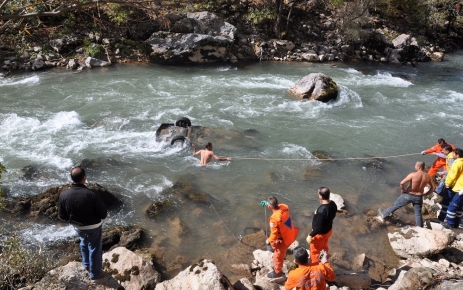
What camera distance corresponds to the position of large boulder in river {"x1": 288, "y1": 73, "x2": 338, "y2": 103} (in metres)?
15.2

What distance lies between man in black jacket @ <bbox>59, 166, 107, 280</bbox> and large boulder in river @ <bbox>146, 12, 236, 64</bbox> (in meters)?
16.7

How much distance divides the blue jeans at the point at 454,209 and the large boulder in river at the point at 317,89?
811cm

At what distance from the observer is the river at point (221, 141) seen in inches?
328

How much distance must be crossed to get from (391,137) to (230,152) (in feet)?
Result: 19.2

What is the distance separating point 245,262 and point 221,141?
555 centimetres

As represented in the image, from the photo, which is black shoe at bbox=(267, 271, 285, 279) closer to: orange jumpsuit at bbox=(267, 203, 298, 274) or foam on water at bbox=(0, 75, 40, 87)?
orange jumpsuit at bbox=(267, 203, 298, 274)

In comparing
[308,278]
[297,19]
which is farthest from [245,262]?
[297,19]

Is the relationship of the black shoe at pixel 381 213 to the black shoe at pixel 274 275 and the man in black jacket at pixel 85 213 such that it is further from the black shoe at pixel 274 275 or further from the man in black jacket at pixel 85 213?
the man in black jacket at pixel 85 213

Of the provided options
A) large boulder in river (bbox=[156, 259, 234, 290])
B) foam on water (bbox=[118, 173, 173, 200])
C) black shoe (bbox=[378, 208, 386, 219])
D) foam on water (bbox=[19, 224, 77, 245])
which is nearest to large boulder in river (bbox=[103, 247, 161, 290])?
large boulder in river (bbox=[156, 259, 234, 290])

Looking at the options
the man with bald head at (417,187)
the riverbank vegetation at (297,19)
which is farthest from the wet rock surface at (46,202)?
the riverbank vegetation at (297,19)

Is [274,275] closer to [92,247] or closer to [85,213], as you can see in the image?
[92,247]

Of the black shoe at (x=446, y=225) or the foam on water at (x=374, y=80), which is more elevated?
the foam on water at (x=374, y=80)

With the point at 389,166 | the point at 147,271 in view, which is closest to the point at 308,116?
the point at 389,166

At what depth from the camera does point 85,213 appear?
4.69m
